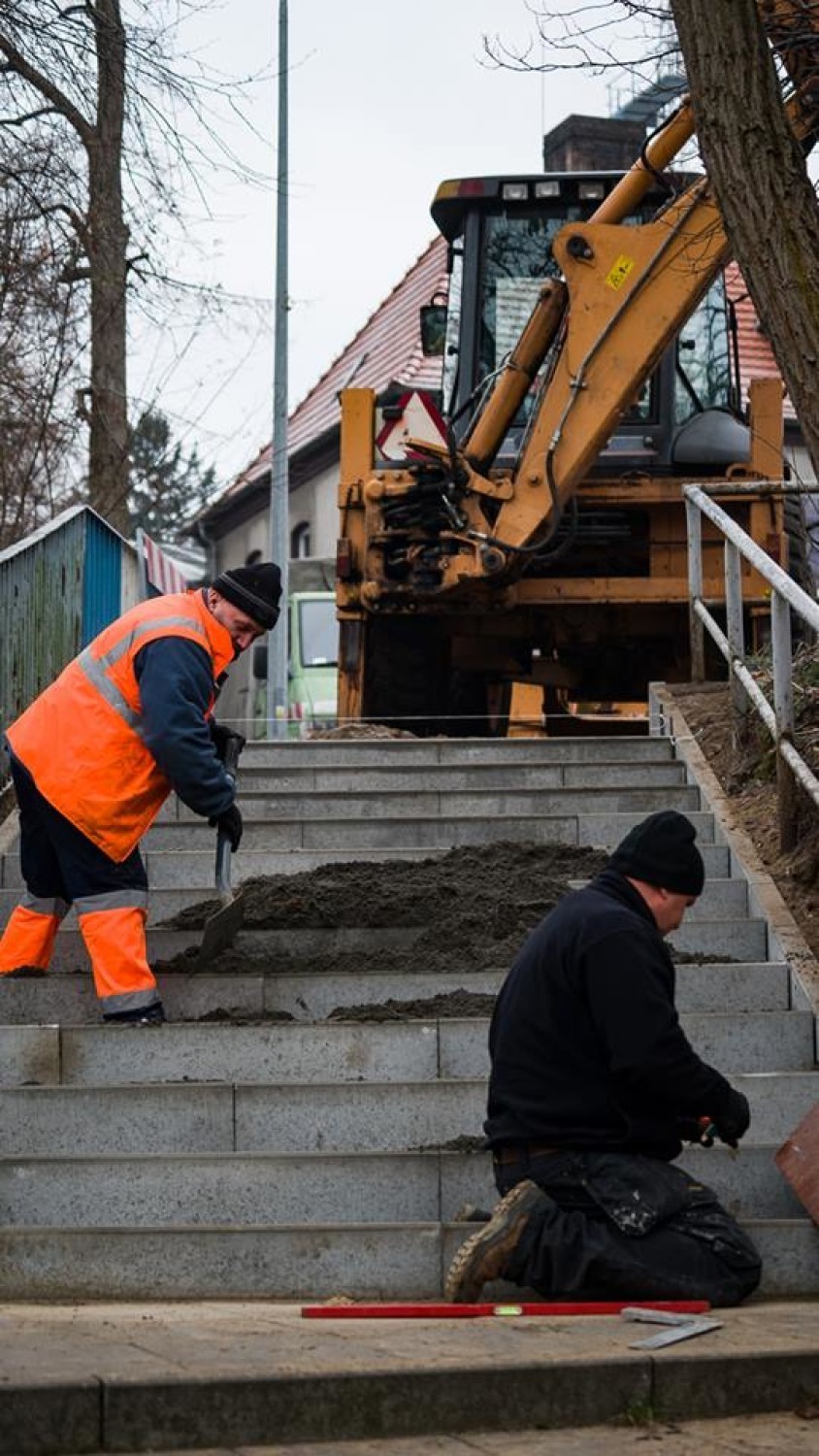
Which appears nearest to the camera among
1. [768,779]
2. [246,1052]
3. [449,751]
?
[246,1052]

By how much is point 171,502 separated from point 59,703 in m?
27.0

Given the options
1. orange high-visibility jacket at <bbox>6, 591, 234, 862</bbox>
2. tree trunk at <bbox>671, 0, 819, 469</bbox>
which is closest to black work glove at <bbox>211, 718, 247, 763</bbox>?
orange high-visibility jacket at <bbox>6, 591, 234, 862</bbox>

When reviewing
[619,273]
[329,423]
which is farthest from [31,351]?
[329,423]

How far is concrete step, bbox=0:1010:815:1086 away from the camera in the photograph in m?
7.15

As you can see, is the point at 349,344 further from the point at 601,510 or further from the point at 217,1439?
the point at 217,1439

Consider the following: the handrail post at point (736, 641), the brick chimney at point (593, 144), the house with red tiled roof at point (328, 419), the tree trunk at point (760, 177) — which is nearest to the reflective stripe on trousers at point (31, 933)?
the tree trunk at point (760, 177)

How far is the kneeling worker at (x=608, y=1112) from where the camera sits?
571 centimetres

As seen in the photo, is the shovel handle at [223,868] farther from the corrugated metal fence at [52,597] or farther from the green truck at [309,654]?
the green truck at [309,654]

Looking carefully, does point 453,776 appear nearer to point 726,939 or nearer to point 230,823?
point 726,939

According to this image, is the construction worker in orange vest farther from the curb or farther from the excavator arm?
the excavator arm

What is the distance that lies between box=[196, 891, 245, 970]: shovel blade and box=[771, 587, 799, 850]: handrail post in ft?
6.69

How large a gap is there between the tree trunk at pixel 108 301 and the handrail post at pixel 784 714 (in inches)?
222

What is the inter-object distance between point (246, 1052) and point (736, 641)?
3.90 m

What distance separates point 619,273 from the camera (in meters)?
12.9
